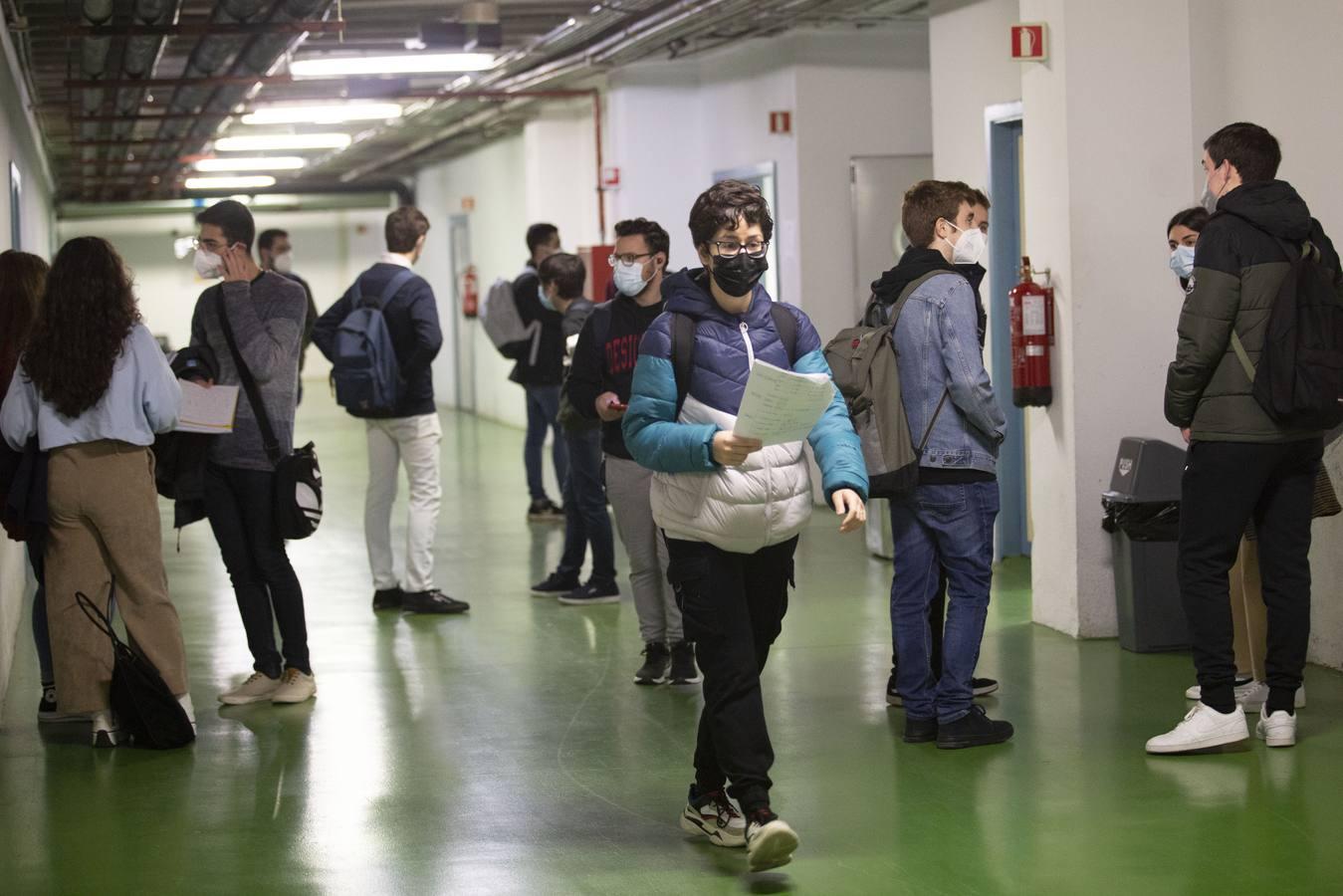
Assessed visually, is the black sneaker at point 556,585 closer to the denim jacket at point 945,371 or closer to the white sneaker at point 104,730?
the white sneaker at point 104,730

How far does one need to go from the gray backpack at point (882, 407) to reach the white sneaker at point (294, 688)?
85.0 inches

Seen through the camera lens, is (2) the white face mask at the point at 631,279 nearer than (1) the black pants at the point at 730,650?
No

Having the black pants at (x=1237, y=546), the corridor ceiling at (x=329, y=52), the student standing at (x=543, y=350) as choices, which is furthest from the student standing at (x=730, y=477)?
the student standing at (x=543, y=350)

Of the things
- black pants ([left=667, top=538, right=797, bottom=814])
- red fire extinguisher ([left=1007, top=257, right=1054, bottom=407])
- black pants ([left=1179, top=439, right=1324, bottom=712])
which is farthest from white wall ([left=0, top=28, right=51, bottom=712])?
black pants ([left=1179, top=439, right=1324, bottom=712])

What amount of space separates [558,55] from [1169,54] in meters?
5.53

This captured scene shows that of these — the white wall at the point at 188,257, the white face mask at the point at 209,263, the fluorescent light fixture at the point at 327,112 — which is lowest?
the white face mask at the point at 209,263

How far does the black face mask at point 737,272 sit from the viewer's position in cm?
370

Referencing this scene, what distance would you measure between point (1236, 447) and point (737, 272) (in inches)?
64.1

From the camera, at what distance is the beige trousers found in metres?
4.84

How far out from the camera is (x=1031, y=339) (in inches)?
243

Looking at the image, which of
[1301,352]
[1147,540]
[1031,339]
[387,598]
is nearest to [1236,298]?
[1301,352]

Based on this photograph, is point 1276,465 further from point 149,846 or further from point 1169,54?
point 149,846

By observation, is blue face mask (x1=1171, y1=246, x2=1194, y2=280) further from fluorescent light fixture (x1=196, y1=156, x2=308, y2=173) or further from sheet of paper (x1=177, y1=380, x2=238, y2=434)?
fluorescent light fixture (x1=196, y1=156, x2=308, y2=173)

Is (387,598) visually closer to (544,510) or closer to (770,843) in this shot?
(544,510)
